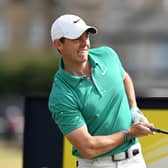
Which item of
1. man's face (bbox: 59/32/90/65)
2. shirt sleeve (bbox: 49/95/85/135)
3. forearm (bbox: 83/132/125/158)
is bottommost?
forearm (bbox: 83/132/125/158)

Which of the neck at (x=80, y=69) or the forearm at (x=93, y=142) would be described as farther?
the neck at (x=80, y=69)

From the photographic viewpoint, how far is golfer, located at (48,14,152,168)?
507 cm

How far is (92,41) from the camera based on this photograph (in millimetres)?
33875

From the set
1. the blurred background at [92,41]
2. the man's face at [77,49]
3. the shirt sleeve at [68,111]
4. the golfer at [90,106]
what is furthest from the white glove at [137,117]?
the blurred background at [92,41]

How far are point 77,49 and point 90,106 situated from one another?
34 centimetres

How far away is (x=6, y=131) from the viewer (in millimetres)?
29969

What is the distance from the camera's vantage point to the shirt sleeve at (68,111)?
5.07 m

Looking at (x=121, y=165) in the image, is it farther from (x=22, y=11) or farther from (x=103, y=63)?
(x=22, y=11)

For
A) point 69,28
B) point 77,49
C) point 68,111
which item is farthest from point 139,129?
point 69,28

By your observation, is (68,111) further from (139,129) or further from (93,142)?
(139,129)

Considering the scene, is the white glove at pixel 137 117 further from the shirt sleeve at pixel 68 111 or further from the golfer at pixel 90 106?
the shirt sleeve at pixel 68 111

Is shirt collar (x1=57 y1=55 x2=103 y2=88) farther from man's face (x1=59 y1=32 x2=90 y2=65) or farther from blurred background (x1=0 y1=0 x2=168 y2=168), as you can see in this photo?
blurred background (x1=0 y1=0 x2=168 y2=168)

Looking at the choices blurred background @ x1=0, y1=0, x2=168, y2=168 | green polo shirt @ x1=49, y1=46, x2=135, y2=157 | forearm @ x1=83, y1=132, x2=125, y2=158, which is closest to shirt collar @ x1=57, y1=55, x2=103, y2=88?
green polo shirt @ x1=49, y1=46, x2=135, y2=157

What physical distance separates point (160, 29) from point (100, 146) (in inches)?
1290
